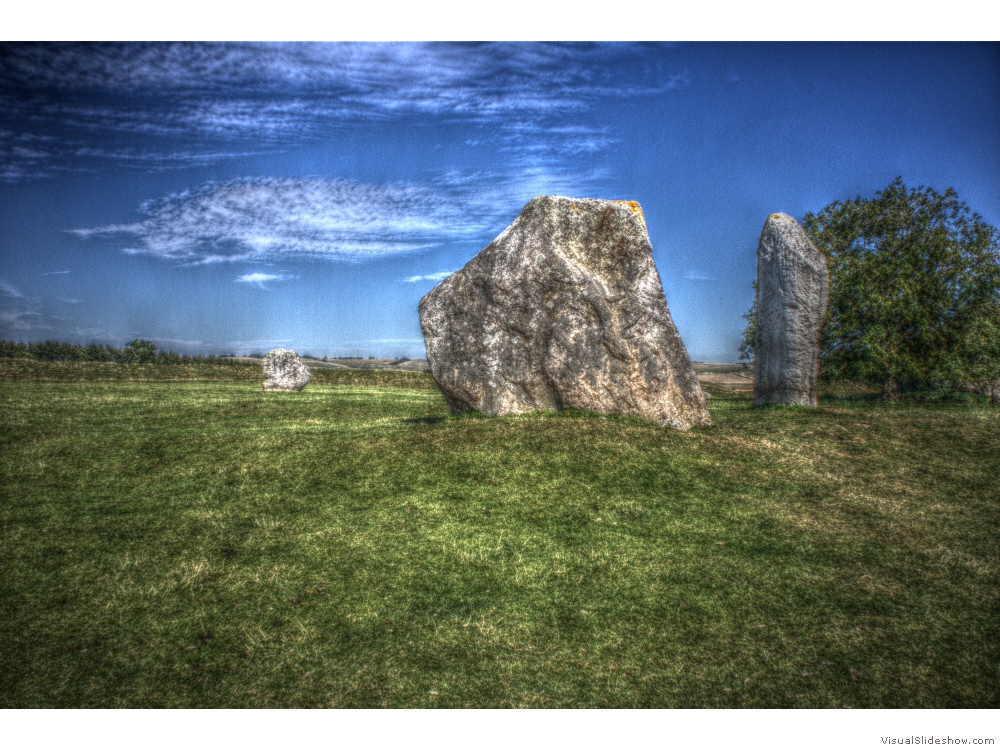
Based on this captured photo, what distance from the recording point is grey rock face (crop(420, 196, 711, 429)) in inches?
450

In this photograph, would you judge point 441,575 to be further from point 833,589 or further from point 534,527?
point 833,589

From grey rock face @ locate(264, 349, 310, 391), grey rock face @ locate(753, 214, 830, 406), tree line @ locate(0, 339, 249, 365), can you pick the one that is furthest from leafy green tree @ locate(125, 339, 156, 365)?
grey rock face @ locate(753, 214, 830, 406)

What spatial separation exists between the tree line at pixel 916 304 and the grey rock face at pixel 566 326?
969 cm

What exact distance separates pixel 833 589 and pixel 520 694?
11.8 feet

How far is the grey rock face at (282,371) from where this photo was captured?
2353cm

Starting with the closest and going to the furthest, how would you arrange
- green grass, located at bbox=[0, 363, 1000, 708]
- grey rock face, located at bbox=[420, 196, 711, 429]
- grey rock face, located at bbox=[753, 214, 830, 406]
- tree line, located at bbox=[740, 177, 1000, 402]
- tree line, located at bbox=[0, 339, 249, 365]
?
1. green grass, located at bbox=[0, 363, 1000, 708]
2. grey rock face, located at bbox=[420, 196, 711, 429]
3. grey rock face, located at bbox=[753, 214, 830, 406]
4. tree line, located at bbox=[740, 177, 1000, 402]
5. tree line, located at bbox=[0, 339, 249, 365]

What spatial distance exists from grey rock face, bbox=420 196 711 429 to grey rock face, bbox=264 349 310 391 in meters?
13.6

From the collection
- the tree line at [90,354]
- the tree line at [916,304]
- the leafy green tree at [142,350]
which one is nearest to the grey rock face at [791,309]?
the tree line at [916,304]

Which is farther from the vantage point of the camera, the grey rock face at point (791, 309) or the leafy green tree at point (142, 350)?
the leafy green tree at point (142, 350)

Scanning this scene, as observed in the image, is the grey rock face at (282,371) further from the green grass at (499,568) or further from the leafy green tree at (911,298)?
the leafy green tree at (911,298)

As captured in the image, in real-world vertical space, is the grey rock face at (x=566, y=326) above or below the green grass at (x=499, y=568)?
above

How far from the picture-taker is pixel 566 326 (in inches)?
453

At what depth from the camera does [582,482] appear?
8.34m

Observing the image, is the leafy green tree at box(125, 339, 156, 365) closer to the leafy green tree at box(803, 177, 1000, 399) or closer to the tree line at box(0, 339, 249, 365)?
the tree line at box(0, 339, 249, 365)
